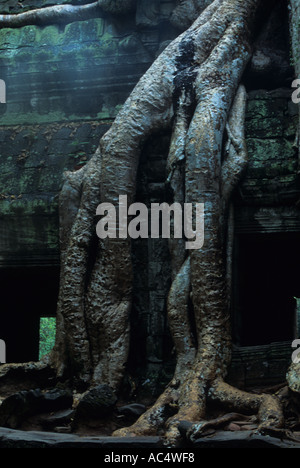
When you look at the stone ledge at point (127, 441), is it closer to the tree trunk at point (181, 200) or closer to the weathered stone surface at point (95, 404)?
the weathered stone surface at point (95, 404)

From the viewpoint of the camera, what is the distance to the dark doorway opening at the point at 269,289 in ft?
14.9

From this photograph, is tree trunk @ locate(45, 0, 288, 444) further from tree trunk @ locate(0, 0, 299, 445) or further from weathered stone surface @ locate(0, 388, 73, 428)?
weathered stone surface @ locate(0, 388, 73, 428)

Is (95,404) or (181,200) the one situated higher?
(181,200)

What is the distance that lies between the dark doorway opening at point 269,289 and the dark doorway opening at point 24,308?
5.88ft

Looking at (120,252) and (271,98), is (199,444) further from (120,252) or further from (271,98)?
(271,98)

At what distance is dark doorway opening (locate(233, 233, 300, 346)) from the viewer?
454 centimetres

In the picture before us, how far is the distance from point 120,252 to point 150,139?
0.90 m

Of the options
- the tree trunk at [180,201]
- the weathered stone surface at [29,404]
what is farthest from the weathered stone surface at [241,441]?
the weathered stone surface at [29,404]

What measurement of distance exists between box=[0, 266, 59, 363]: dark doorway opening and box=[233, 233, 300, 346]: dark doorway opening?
179 cm

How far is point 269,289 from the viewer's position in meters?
4.88

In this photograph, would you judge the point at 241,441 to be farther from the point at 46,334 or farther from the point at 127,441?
the point at 46,334

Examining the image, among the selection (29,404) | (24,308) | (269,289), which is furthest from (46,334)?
(29,404)

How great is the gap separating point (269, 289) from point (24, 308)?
105 inches

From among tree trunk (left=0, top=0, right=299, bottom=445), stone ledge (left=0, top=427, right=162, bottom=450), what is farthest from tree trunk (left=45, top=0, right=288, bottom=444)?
stone ledge (left=0, top=427, right=162, bottom=450)
